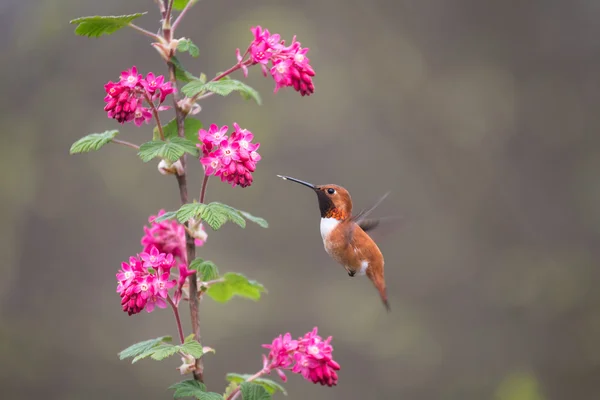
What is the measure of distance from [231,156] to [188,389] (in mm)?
443

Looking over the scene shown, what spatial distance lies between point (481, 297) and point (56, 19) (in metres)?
2.69

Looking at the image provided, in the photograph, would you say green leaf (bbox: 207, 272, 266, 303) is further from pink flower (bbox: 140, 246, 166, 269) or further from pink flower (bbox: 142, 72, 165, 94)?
pink flower (bbox: 142, 72, 165, 94)

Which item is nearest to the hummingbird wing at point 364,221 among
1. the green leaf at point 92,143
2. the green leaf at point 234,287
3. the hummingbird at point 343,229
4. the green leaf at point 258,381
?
the hummingbird at point 343,229

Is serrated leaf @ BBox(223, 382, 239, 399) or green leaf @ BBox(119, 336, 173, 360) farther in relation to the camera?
serrated leaf @ BBox(223, 382, 239, 399)

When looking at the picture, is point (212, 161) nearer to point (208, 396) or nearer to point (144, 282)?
point (144, 282)

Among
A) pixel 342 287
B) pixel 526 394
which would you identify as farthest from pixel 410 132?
pixel 526 394

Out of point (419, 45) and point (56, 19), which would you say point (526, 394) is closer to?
point (419, 45)

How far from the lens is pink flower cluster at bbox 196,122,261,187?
1.16 m

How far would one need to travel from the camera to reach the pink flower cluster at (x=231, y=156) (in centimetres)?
116

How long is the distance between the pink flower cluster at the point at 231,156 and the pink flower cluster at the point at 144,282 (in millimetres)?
187

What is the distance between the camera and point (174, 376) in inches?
133

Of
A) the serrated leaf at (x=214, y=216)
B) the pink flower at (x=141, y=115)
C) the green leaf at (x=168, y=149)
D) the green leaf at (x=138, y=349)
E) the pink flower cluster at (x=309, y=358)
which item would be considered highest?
the pink flower at (x=141, y=115)

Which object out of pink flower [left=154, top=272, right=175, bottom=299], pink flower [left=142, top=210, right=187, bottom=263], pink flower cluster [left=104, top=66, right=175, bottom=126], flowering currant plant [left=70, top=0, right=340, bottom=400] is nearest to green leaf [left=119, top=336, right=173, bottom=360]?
flowering currant plant [left=70, top=0, right=340, bottom=400]

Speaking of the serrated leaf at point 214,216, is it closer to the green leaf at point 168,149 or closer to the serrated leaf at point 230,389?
the green leaf at point 168,149
